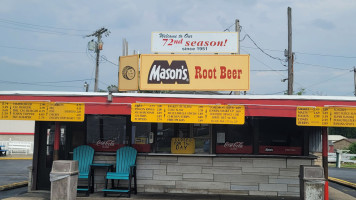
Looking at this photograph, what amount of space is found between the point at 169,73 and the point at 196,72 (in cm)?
81

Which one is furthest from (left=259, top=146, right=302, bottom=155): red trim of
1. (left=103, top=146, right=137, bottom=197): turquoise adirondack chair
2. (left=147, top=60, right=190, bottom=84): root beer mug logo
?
(left=103, top=146, right=137, bottom=197): turquoise adirondack chair

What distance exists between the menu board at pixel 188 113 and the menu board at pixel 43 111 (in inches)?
58.6

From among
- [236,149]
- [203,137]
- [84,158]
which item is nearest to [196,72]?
[203,137]

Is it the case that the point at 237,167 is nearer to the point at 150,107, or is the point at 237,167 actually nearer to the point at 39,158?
the point at 150,107

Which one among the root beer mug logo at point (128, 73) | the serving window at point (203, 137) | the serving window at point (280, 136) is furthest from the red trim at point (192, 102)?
the root beer mug logo at point (128, 73)

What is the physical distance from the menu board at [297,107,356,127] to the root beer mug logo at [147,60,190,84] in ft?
11.6

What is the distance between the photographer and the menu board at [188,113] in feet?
29.0

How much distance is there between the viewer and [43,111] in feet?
29.7

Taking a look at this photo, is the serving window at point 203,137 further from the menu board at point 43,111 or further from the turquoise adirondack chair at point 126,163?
the menu board at point 43,111

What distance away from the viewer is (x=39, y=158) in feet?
34.8

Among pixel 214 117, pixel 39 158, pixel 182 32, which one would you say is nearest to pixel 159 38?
pixel 182 32

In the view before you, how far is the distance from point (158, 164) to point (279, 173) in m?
3.44

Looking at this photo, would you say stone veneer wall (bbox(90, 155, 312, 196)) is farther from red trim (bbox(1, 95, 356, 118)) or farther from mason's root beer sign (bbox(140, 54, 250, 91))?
mason's root beer sign (bbox(140, 54, 250, 91))

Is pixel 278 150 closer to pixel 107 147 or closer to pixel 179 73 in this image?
pixel 179 73
